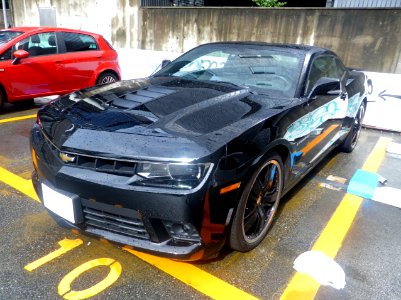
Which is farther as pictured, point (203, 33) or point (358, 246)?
point (203, 33)

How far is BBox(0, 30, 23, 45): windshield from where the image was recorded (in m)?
5.85

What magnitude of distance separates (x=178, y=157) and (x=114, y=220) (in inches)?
22.2

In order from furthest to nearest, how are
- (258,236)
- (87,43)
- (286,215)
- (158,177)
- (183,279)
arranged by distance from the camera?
1. (87,43)
2. (286,215)
3. (258,236)
4. (183,279)
5. (158,177)

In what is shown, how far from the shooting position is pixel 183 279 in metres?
2.23

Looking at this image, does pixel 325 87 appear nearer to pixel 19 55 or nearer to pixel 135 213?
pixel 135 213

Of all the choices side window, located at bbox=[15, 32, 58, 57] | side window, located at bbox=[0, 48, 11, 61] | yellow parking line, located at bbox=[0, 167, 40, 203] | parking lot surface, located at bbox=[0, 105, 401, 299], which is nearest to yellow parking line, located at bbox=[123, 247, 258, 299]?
parking lot surface, located at bbox=[0, 105, 401, 299]

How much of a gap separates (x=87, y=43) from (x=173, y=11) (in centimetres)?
531

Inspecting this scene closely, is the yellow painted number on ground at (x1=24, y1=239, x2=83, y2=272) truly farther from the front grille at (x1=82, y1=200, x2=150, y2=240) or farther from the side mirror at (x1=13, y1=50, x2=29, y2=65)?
the side mirror at (x1=13, y1=50, x2=29, y2=65)

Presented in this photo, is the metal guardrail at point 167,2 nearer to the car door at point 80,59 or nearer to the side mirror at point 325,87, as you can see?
the car door at point 80,59

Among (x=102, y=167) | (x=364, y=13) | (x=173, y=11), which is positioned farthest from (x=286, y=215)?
(x=173, y=11)

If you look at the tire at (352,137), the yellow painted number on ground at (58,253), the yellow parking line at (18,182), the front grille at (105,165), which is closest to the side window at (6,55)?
the yellow parking line at (18,182)

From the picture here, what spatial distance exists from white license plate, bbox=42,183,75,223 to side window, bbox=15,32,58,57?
179 inches

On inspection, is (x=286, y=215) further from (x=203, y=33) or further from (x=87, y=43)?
(x=203, y=33)

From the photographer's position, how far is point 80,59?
6.56m
